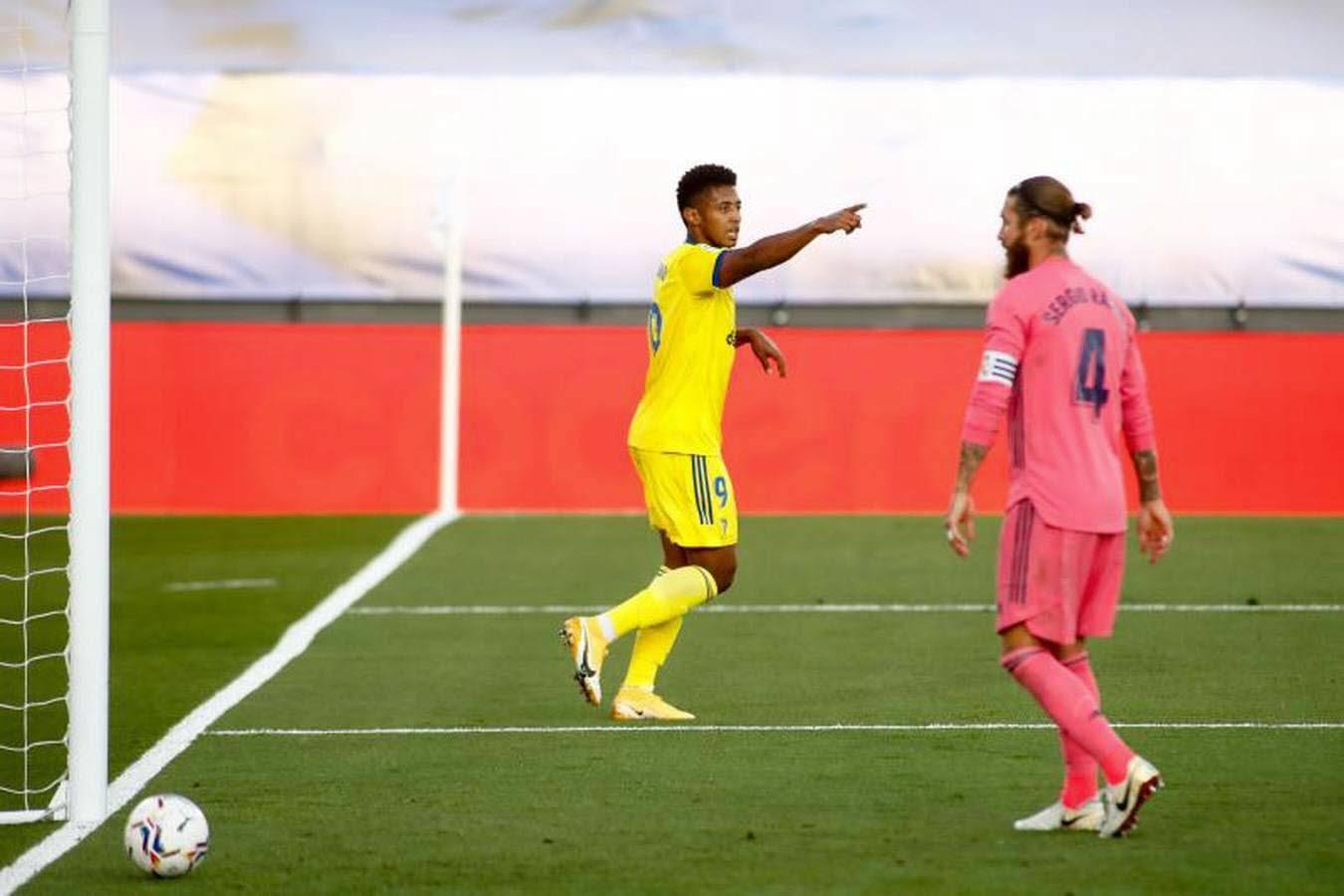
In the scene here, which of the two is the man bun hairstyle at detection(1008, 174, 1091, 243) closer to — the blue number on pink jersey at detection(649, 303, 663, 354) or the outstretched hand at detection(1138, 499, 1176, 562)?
the outstretched hand at detection(1138, 499, 1176, 562)

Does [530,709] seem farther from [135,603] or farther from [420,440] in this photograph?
[420,440]

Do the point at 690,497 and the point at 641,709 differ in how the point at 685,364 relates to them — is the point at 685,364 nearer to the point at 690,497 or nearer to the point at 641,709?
the point at 690,497

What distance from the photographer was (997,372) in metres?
6.50

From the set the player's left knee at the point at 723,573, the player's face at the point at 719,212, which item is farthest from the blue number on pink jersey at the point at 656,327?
the player's left knee at the point at 723,573

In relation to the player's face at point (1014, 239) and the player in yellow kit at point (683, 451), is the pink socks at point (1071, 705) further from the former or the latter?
the player in yellow kit at point (683, 451)

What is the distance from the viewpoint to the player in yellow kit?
8.94 metres

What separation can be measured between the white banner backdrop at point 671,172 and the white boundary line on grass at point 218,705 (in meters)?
7.06

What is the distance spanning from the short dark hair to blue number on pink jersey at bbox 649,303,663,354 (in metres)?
0.42

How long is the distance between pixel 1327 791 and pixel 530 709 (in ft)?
10.9

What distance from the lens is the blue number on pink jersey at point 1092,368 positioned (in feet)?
21.6

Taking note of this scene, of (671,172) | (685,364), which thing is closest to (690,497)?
(685,364)

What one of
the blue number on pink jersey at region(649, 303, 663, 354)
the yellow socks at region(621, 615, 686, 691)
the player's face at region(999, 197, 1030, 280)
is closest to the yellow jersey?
the blue number on pink jersey at region(649, 303, 663, 354)

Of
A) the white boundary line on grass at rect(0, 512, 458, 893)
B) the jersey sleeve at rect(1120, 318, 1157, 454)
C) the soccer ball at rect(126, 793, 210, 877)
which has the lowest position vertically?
the white boundary line on grass at rect(0, 512, 458, 893)

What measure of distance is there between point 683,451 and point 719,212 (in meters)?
0.88
